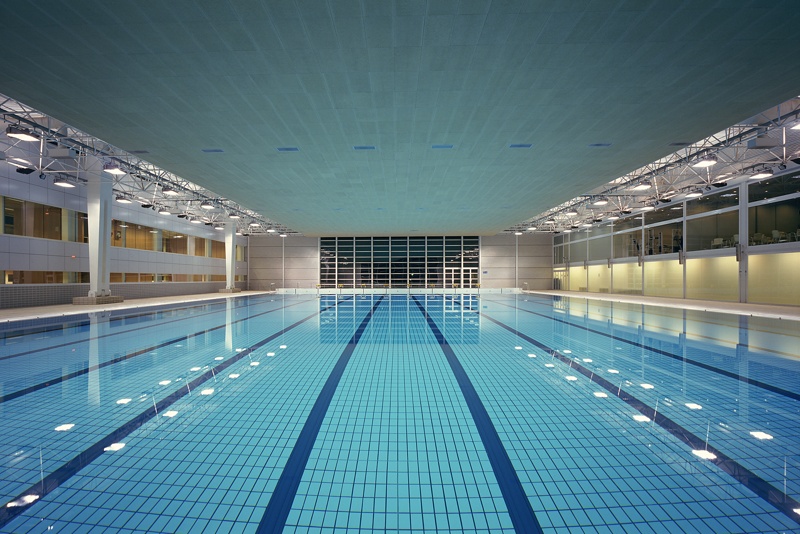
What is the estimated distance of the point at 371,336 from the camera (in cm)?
766

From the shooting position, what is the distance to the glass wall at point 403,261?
1103 inches

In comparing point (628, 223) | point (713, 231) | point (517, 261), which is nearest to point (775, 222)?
point (713, 231)

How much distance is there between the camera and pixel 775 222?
1275 centimetres

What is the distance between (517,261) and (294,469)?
1108 inches

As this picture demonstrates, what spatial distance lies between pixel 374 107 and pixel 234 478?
5.54 meters

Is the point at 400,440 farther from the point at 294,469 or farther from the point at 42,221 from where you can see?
the point at 42,221

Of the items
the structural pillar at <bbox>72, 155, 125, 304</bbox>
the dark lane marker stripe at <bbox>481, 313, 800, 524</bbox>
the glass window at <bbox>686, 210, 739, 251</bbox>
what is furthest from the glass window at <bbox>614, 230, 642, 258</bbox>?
the structural pillar at <bbox>72, 155, 125, 304</bbox>

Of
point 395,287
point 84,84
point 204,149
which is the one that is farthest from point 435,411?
point 395,287

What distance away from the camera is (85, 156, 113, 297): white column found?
12820 millimetres

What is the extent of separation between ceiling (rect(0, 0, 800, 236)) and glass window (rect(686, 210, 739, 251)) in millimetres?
9207

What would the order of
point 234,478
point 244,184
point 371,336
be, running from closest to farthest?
point 234,478 < point 371,336 < point 244,184

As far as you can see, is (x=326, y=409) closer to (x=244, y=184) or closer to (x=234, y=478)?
(x=234, y=478)

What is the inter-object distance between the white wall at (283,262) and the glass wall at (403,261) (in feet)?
3.63

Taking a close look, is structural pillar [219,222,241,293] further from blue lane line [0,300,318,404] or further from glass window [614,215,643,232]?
glass window [614,215,643,232]
